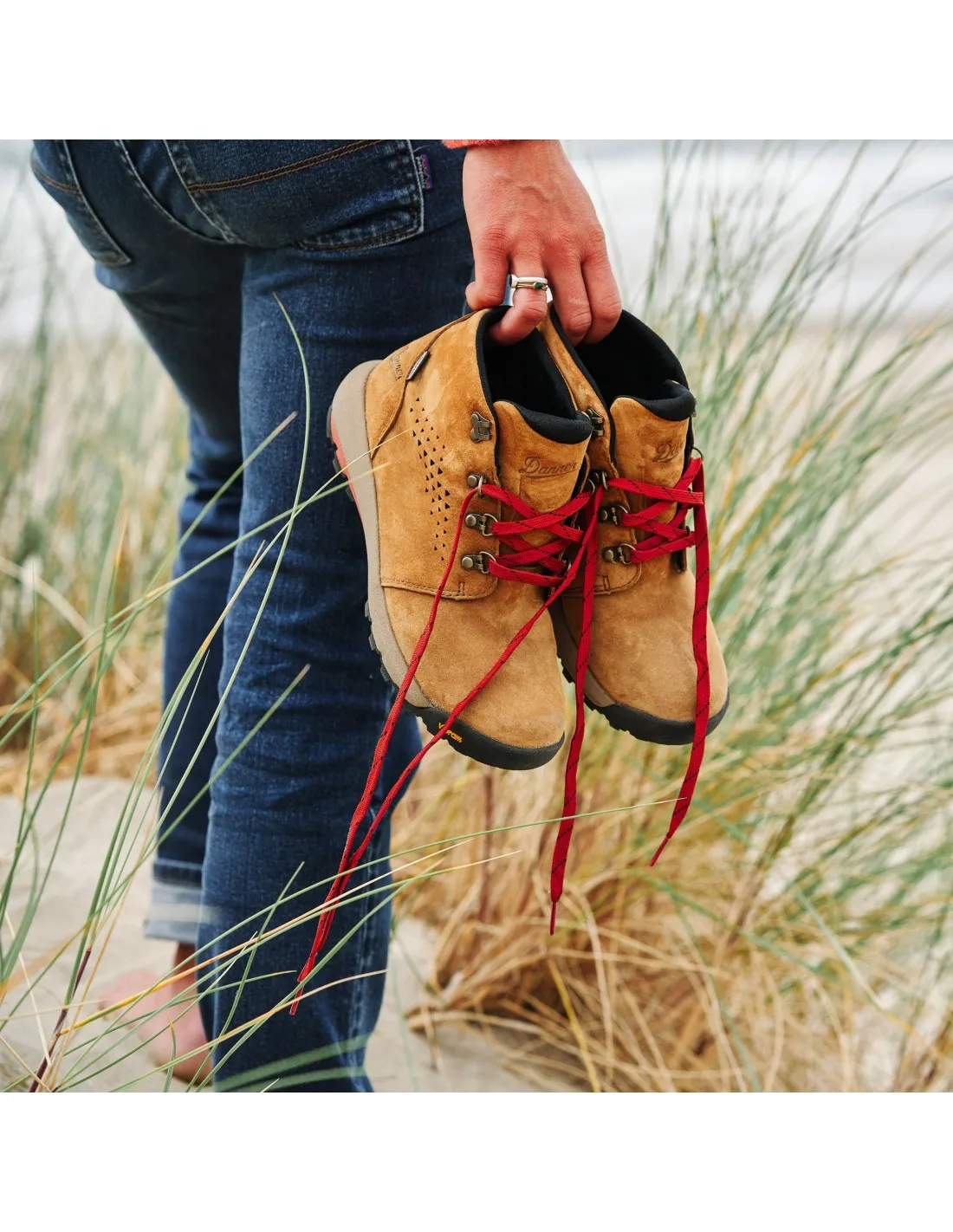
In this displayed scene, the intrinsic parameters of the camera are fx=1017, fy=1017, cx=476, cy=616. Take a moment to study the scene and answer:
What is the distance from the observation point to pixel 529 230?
600mm

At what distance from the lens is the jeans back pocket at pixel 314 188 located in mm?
625

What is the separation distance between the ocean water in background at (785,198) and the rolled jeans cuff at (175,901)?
2.35ft

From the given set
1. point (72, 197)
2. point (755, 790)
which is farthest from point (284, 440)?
point (755, 790)

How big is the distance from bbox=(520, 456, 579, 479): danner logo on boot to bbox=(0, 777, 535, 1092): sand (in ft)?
1.63

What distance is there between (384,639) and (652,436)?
211 millimetres

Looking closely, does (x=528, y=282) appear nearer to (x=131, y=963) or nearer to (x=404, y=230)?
(x=404, y=230)

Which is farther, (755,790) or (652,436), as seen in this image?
(755,790)

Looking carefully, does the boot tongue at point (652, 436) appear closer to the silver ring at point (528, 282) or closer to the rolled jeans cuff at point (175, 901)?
the silver ring at point (528, 282)

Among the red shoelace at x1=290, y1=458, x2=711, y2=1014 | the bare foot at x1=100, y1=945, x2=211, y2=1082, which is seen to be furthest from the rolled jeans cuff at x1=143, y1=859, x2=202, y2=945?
the red shoelace at x1=290, y1=458, x2=711, y2=1014

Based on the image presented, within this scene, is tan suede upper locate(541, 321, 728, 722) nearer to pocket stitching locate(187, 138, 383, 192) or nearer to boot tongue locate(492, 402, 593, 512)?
boot tongue locate(492, 402, 593, 512)

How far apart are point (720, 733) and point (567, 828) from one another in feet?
1.51

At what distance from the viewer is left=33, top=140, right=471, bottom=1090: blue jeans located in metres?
0.64
